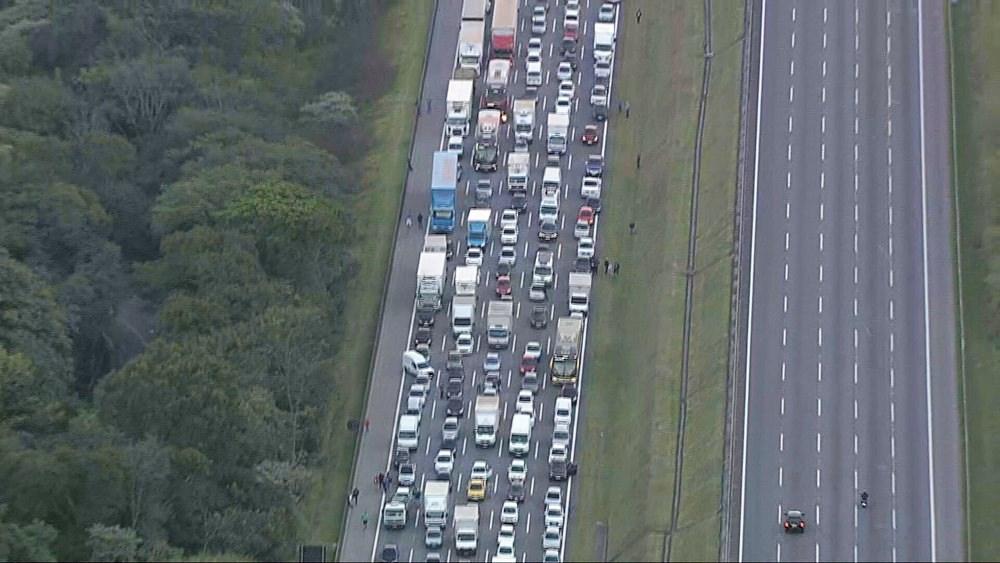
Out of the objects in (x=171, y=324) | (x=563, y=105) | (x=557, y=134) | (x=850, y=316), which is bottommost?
(x=171, y=324)

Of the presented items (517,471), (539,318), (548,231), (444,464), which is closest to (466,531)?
(517,471)

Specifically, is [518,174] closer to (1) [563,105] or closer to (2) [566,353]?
(1) [563,105]

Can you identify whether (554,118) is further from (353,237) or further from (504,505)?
(504,505)

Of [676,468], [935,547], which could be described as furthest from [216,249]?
[935,547]

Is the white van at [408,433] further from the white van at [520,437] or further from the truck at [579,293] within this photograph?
the truck at [579,293]

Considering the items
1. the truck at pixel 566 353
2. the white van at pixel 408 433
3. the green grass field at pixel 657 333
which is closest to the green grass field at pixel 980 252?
the green grass field at pixel 657 333

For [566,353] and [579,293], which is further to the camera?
[579,293]

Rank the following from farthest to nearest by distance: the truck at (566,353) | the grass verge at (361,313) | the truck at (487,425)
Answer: the truck at (566,353), the truck at (487,425), the grass verge at (361,313)
